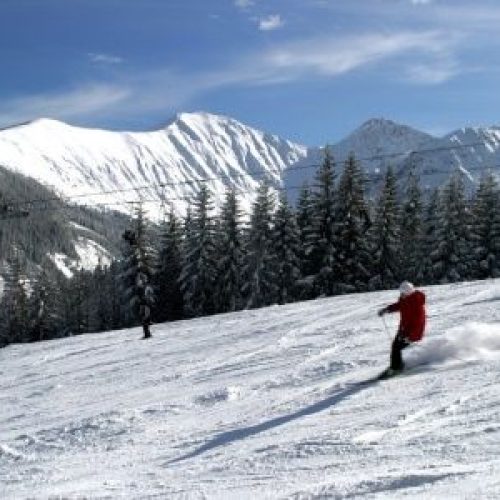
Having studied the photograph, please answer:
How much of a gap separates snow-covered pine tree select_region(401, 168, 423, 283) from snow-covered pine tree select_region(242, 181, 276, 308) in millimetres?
9329

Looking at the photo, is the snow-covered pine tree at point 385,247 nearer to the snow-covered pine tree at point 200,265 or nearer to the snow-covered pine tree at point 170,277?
the snow-covered pine tree at point 200,265

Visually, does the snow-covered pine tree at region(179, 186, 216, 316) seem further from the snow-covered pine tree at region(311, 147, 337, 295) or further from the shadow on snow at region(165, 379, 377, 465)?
the shadow on snow at region(165, 379, 377, 465)

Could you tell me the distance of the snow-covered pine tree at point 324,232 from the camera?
5453cm

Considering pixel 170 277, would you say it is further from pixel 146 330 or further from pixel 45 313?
pixel 146 330

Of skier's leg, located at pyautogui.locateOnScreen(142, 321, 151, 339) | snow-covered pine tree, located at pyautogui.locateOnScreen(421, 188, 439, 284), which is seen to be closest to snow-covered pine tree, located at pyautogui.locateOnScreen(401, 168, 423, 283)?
snow-covered pine tree, located at pyautogui.locateOnScreen(421, 188, 439, 284)

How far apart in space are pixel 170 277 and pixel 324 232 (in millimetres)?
15775

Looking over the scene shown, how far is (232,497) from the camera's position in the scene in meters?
8.98

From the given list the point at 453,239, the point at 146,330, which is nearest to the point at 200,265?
the point at 453,239

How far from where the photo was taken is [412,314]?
1462 cm

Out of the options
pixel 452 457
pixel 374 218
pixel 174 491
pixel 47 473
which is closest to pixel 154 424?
pixel 47 473

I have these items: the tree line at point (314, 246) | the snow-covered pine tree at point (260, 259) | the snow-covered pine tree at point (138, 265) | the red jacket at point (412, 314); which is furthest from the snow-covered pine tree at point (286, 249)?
the red jacket at point (412, 314)

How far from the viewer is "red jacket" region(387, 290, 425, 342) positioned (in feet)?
47.5

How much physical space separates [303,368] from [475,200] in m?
42.9

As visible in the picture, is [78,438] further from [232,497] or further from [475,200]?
[475,200]
